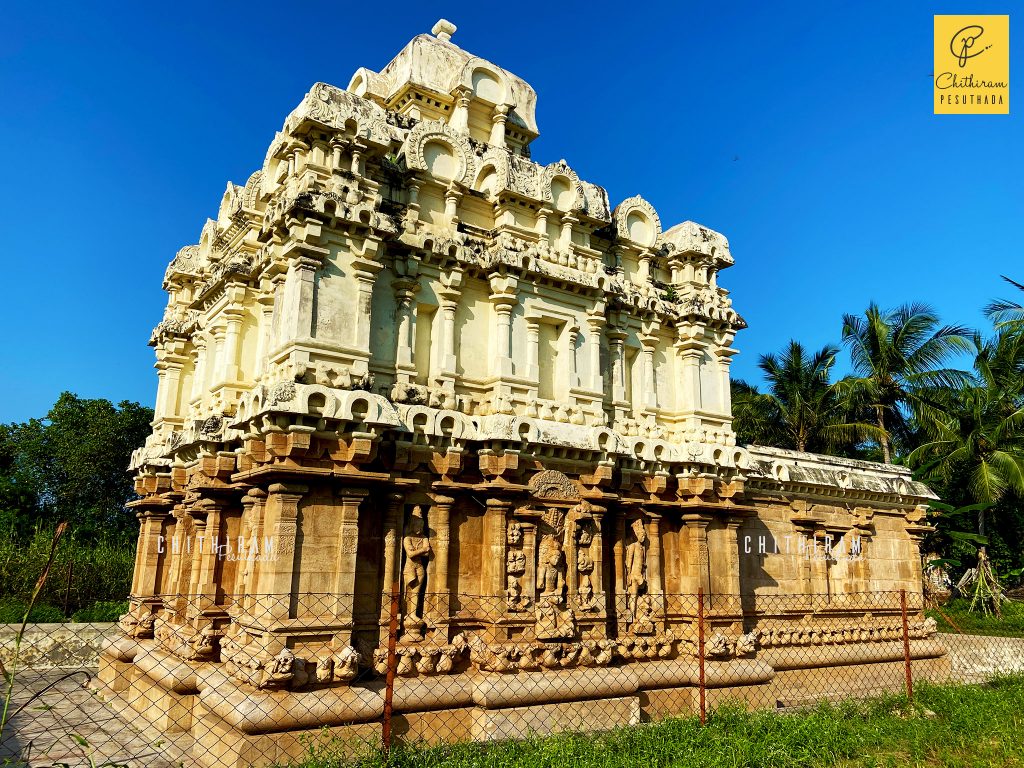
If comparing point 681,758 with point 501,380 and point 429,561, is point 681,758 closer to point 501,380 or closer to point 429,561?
point 429,561

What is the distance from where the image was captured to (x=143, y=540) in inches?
669

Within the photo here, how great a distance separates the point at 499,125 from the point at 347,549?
30.6 feet

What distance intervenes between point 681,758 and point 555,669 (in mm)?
2964

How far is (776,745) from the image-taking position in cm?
933

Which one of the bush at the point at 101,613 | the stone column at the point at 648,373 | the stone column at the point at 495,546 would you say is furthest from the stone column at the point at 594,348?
the bush at the point at 101,613

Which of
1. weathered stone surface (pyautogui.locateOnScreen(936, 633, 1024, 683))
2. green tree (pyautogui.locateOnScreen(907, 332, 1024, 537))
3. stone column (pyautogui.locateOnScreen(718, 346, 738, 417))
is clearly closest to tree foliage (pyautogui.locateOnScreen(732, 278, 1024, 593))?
green tree (pyautogui.locateOnScreen(907, 332, 1024, 537))

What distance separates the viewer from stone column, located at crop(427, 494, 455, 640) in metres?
11.3

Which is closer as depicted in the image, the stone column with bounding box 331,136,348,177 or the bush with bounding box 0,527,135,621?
the stone column with bounding box 331,136,348,177

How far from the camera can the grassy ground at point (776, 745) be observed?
8.73 m

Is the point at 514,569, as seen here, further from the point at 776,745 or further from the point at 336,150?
the point at 336,150

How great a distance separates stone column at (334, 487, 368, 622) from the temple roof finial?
10.8 m

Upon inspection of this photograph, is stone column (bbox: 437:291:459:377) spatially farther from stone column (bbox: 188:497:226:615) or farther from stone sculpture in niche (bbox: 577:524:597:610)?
stone column (bbox: 188:497:226:615)

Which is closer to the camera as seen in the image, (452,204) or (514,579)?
(514,579)

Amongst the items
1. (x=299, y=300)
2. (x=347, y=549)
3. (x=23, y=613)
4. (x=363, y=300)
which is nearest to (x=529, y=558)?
(x=347, y=549)
